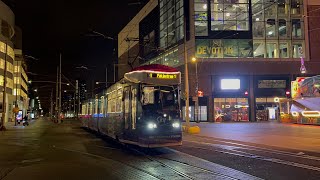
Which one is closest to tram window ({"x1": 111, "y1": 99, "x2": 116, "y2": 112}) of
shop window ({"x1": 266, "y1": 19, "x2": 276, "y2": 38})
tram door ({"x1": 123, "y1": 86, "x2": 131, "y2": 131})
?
tram door ({"x1": 123, "y1": 86, "x2": 131, "y2": 131})

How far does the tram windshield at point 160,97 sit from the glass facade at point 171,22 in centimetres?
4081

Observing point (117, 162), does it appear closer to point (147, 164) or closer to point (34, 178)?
point (147, 164)

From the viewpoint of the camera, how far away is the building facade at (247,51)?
175 feet

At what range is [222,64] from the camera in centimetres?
5366

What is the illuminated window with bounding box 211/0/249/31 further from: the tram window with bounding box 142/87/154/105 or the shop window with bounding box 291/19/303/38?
the tram window with bounding box 142/87/154/105

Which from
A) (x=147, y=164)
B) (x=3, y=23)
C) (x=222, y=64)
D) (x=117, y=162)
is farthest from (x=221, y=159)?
(x=3, y=23)

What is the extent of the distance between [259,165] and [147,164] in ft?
12.3

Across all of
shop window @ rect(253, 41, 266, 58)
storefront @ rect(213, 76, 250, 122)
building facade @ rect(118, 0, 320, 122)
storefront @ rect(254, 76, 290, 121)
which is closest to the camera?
building facade @ rect(118, 0, 320, 122)

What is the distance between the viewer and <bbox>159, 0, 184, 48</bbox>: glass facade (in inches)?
2222

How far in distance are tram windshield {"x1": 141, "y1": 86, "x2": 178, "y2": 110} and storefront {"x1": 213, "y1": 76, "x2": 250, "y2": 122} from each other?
39.5 metres

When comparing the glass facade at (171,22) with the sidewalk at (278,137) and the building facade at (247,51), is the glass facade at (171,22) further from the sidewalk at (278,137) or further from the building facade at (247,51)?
the sidewalk at (278,137)

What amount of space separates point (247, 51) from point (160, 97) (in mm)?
40934

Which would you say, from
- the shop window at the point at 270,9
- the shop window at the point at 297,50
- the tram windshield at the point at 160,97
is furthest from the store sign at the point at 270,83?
the tram windshield at the point at 160,97

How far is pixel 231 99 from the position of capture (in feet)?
180
